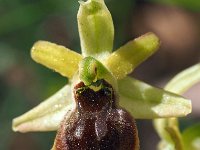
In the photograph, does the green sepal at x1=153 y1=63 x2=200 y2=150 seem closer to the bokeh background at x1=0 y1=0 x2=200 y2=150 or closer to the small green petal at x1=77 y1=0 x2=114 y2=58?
the small green petal at x1=77 y1=0 x2=114 y2=58

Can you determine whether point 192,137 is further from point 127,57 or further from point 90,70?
point 90,70

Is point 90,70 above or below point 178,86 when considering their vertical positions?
below

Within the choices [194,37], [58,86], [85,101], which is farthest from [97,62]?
[194,37]

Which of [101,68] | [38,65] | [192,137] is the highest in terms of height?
[38,65]

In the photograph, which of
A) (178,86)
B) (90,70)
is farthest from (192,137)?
(90,70)

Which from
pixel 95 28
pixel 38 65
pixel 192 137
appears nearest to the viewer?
pixel 95 28

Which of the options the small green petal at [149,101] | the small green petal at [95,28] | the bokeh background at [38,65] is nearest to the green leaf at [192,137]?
the small green petal at [149,101]
